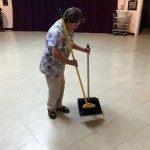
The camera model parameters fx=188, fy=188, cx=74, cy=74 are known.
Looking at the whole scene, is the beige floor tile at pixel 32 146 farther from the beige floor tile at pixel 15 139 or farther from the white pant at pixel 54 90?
the white pant at pixel 54 90

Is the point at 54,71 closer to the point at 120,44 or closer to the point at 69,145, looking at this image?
the point at 69,145

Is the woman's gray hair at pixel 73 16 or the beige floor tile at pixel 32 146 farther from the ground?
the woman's gray hair at pixel 73 16

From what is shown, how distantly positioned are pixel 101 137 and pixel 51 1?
577cm

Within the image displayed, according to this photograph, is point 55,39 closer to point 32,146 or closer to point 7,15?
point 32,146

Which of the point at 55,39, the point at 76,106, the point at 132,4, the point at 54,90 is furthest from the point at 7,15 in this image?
the point at 55,39

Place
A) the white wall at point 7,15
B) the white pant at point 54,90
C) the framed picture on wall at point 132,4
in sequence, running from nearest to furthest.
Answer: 1. the white pant at point 54,90
2. the framed picture on wall at point 132,4
3. the white wall at point 7,15

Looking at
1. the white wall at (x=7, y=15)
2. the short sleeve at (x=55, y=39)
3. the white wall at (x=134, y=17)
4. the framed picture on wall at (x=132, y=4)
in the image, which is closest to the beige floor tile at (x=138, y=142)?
the short sleeve at (x=55, y=39)

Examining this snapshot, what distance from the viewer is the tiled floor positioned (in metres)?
1.84

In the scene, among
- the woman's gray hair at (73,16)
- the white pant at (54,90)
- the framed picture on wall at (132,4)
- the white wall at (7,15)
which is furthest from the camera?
the white wall at (7,15)

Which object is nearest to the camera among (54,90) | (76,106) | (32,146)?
(32,146)

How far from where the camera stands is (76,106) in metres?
2.42

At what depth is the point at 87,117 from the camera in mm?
2195

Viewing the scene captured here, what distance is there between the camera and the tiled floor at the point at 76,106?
6.05 ft

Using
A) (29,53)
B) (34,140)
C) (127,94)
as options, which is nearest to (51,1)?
(29,53)
